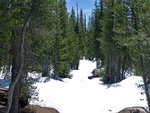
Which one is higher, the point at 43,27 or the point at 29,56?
the point at 43,27

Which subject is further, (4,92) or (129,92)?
(129,92)

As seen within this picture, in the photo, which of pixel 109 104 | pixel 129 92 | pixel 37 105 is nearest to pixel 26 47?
pixel 37 105

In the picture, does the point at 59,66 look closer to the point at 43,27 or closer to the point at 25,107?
the point at 25,107

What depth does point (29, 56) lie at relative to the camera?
24.1 feet

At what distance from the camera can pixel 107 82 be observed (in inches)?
826

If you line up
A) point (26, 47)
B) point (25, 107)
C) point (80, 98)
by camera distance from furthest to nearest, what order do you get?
point (80, 98)
point (25, 107)
point (26, 47)

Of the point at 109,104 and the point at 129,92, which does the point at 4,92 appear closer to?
the point at 109,104

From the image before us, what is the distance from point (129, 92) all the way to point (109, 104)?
2.50 metres

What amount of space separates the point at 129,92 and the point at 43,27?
29.9 feet

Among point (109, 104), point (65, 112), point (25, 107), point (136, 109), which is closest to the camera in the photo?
point (136, 109)

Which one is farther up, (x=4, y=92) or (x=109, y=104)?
(x=4, y=92)

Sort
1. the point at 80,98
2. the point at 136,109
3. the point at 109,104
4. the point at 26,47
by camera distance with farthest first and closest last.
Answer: the point at 80,98 → the point at 109,104 → the point at 136,109 → the point at 26,47

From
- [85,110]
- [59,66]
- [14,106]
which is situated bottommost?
[85,110]

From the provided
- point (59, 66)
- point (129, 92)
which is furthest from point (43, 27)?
point (59, 66)
